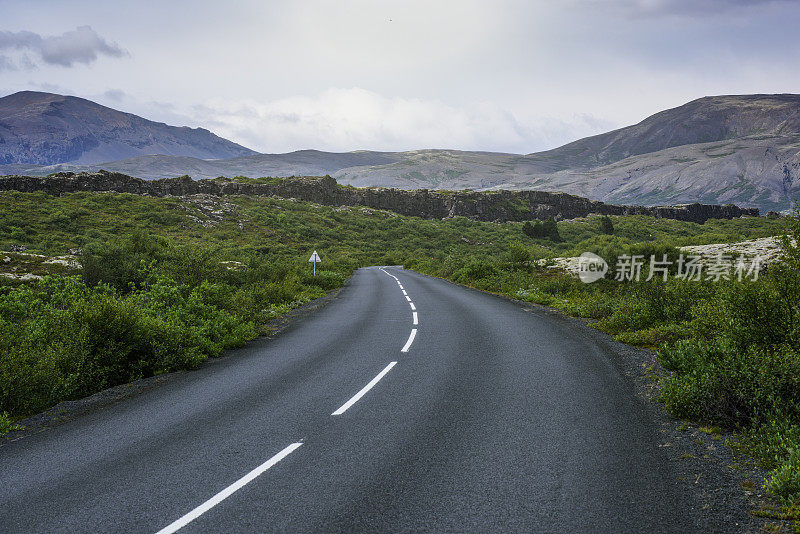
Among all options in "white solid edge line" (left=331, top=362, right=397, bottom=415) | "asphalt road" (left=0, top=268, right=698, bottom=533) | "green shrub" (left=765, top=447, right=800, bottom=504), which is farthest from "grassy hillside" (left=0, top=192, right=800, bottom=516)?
"white solid edge line" (left=331, top=362, right=397, bottom=415)

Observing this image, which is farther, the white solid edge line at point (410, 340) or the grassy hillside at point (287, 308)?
the white solid edge line at point (410, 340)

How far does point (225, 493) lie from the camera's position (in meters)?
4.00

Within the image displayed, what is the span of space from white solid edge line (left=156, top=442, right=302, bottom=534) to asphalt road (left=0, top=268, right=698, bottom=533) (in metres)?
0.02

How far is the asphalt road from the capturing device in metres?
3.64

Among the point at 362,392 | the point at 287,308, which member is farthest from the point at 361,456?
the point at 287,308

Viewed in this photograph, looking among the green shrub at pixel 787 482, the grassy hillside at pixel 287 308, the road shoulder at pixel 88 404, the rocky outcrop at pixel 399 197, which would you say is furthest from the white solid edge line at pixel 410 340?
the rocky outcrop at pixel 399 197

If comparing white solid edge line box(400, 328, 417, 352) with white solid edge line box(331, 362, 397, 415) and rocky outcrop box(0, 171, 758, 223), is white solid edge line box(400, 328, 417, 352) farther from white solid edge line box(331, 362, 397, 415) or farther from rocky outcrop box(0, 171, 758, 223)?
rocky outcrop box(0, 171, 758, 223)

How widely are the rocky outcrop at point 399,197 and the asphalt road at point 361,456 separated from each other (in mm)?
73712

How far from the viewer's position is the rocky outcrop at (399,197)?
7168 cm

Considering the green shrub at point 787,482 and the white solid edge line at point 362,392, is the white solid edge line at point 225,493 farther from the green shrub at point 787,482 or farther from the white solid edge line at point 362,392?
the green shrub at point 787,482

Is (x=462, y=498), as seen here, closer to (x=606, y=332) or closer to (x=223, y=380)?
(x=223, y=380)

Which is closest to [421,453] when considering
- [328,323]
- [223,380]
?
[223,380]

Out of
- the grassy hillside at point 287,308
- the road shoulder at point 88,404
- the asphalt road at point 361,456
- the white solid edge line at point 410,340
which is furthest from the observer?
the white solid edge line at point 410,340

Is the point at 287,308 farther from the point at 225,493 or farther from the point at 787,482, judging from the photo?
the point at 787,482
